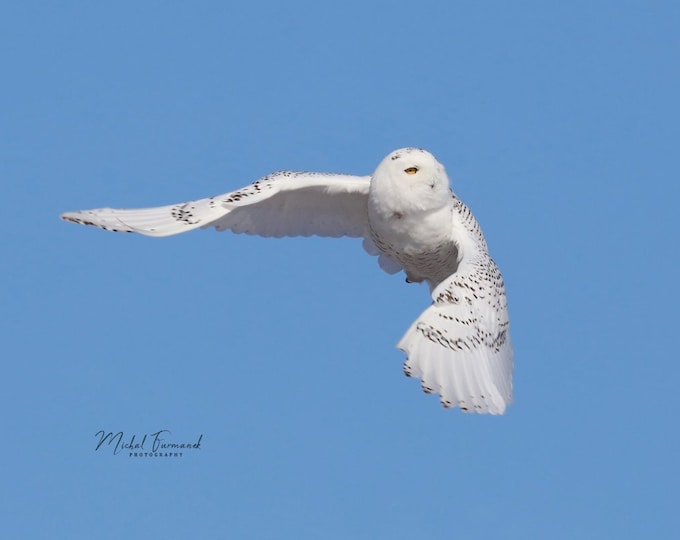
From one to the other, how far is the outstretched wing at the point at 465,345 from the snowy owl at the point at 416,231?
0.4 inches

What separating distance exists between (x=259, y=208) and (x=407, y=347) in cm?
395

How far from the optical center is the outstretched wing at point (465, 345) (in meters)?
11.3

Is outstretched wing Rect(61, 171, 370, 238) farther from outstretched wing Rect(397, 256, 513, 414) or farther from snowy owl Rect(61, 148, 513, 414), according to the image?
outstretched wing Rect(397, 256, 513, 414)

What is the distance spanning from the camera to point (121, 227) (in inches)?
518

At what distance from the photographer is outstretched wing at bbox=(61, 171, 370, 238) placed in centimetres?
1350

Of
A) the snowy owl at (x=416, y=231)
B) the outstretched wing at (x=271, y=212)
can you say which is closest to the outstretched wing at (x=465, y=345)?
the snowy owl at (x=416, y=231)

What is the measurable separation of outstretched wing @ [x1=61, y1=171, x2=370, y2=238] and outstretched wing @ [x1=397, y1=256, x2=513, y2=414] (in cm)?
229

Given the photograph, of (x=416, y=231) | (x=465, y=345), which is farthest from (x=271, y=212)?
(x=465, y=345)

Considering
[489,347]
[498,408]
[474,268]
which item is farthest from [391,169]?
[498,408]

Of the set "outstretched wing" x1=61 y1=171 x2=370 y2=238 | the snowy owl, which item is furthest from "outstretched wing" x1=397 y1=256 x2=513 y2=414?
"outstretched wing" x1=61 y1=171 x2=370 y2=238

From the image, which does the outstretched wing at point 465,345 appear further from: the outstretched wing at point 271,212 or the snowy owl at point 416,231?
the outstretched wing at point 271,212

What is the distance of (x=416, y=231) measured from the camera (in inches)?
538

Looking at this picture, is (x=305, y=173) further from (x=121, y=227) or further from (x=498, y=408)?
(x=498, y=408)

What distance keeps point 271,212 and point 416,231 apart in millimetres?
1955
